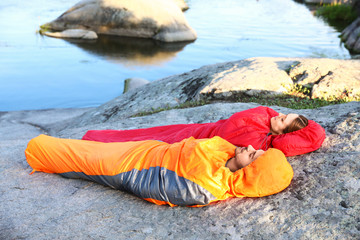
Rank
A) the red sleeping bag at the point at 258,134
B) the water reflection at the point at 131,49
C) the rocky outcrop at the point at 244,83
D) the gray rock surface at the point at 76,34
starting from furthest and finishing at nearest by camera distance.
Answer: the gray rock surface at the point at 76,34 < the water reflection at the point at 131,49 < the rocky outcrop at the point at 244,83 < the red sleeping bag at the point at 258,134

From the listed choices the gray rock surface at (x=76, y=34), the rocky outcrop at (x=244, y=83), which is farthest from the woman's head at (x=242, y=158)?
the gray rock surface at (x=76, y=34)

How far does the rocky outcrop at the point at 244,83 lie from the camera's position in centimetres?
554

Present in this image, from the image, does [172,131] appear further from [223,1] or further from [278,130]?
[223,1]

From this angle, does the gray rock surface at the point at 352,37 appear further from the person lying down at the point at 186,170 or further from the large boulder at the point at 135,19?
the person lying down at the point at 186,170

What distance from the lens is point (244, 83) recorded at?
565cm

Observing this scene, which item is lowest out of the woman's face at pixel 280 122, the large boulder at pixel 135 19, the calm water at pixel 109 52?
the calm water at pixel 109 52

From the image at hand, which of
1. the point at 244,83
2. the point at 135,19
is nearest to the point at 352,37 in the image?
the point at 135,19

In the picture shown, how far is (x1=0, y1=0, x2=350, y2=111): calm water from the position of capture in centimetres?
952

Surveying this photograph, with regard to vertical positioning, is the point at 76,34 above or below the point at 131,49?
above

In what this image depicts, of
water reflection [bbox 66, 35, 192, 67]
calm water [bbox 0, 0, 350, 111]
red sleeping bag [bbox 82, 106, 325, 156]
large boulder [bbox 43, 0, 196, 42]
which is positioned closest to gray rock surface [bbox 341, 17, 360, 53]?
calm water [bbox 0, 0, 350, 111]

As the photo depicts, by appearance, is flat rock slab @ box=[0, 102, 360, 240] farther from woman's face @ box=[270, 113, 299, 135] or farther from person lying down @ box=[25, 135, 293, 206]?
woman's face @ box=[270, 113, 299, 135]

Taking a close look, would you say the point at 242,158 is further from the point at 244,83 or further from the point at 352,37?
the point at 352,37

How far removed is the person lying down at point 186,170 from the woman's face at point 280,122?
2.06 feet

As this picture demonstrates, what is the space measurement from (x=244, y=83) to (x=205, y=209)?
3.38 metres
